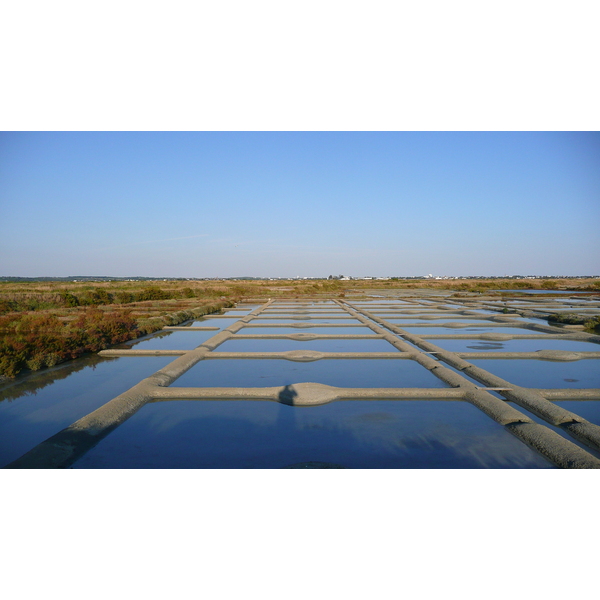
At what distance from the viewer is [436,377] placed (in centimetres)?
656

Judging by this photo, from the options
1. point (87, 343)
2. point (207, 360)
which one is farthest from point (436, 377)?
point (87, 343)

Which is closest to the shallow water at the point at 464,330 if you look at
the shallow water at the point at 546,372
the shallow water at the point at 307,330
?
the shallow water at the point at 307,330

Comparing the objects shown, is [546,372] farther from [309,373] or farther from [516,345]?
[309,373]

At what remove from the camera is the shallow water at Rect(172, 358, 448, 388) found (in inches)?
250

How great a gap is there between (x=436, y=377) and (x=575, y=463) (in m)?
3.17

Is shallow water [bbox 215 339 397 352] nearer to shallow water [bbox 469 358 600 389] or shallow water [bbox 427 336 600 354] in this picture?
shallow water [bbox 427 336 600 354]

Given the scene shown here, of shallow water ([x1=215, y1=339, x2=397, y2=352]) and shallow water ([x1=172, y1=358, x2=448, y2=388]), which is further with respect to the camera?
shallow water ([x1=215, y1=339, x2=397, y2=352])

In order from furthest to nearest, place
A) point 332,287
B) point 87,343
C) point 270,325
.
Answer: point 332,287 < point 270,325 < point 87,343

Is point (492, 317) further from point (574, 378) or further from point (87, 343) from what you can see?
point (87, 343)

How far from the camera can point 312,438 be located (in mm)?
4195

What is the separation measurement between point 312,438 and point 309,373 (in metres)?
2.85

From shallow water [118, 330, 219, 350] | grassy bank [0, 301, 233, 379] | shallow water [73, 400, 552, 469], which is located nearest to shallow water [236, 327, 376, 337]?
shallow water [118, 330, 219, 350]

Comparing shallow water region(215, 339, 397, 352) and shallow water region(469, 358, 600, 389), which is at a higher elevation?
shallow water region(215, 339, 397, 352)

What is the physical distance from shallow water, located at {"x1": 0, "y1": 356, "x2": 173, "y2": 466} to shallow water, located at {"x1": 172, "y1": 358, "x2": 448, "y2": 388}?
3.82 feet
